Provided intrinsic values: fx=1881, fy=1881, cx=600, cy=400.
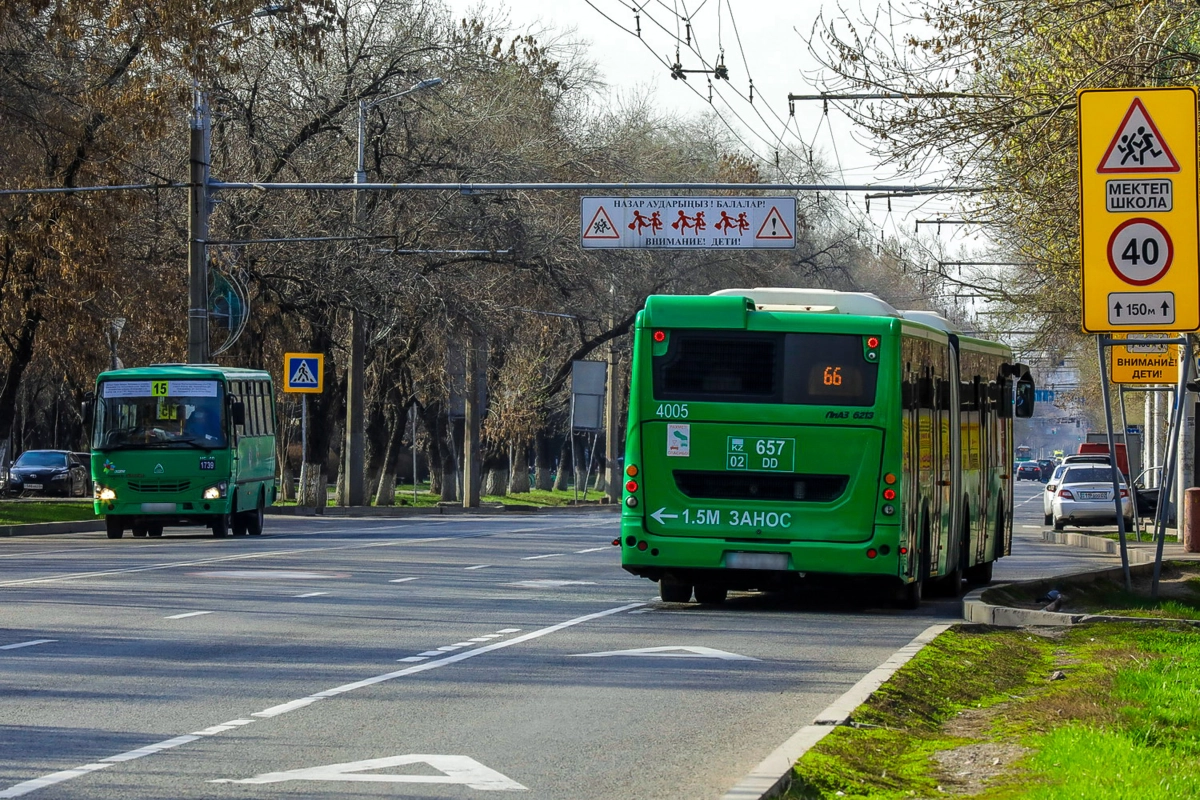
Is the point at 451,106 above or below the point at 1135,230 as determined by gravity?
above

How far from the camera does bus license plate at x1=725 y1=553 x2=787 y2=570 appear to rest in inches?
657

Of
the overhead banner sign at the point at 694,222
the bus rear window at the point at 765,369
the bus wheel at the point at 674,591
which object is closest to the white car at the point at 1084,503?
the overhead banner sign at the point at 694,222

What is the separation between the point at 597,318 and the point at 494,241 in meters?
9.37

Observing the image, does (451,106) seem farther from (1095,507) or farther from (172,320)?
(1095,507)

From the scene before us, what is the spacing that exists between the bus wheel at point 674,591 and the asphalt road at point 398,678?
0.31 feet

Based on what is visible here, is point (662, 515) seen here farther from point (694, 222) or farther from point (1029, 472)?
point (1029, 472)

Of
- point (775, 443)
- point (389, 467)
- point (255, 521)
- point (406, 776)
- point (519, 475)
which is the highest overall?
point (775, 443)

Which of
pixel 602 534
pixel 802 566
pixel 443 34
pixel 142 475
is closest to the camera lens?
pixel 802 566

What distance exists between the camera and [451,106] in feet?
144

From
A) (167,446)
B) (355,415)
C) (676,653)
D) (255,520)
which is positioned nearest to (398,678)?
(676,653)

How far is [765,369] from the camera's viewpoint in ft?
55.9

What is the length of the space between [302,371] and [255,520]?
794 centimetres

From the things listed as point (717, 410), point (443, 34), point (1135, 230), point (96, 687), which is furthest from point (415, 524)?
point (96, 687)

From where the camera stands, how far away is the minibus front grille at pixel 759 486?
16.8m
